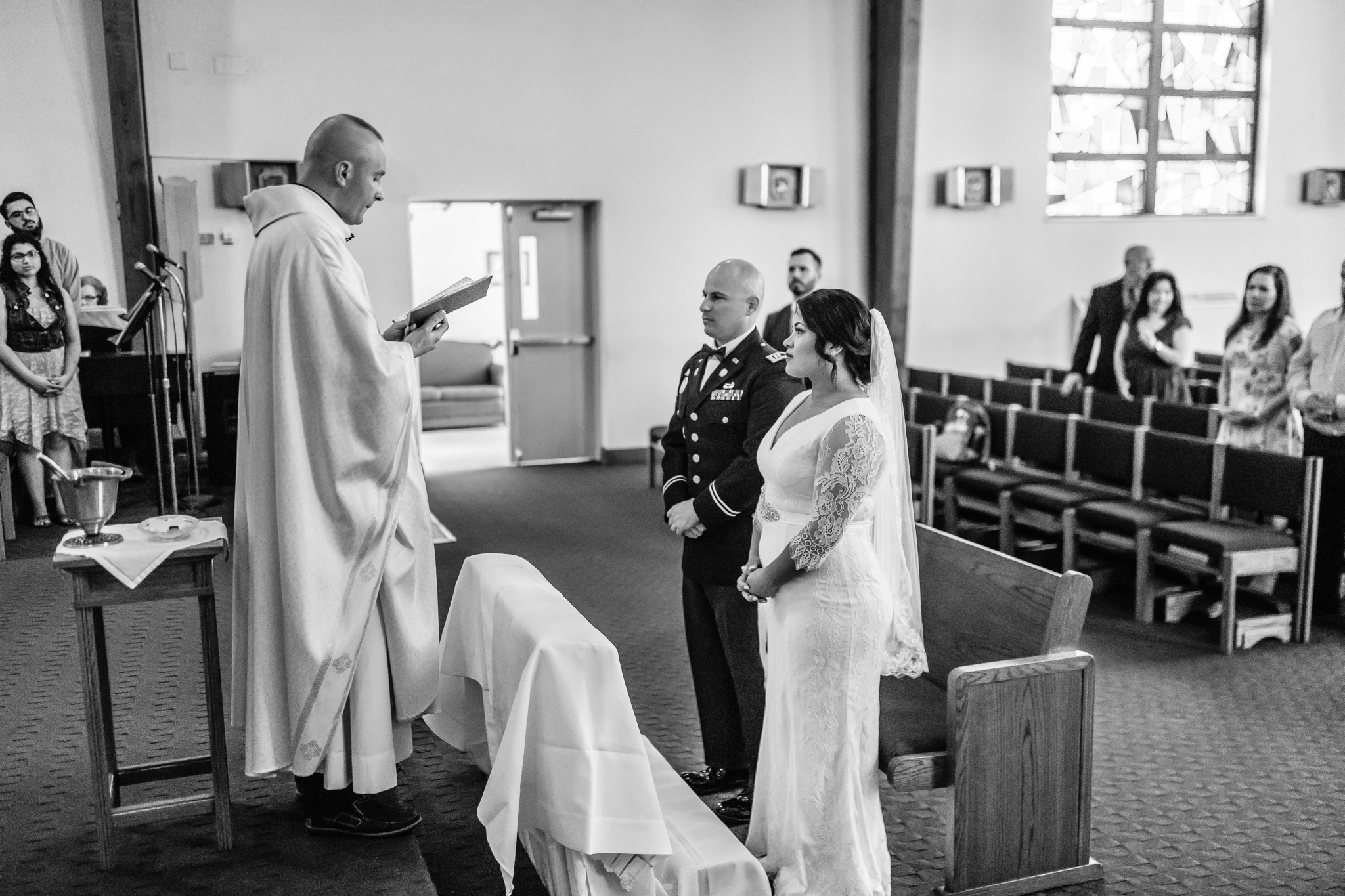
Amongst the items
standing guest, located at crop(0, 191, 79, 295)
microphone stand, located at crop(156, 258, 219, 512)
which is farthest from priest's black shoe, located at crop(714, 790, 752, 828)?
standing guest, located at crop(0, 191, 79, 295)

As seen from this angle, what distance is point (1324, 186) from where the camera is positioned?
10.9 m

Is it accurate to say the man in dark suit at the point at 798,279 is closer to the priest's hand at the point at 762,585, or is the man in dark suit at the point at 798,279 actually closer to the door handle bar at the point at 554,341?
the door handle bar at the point at 554,341

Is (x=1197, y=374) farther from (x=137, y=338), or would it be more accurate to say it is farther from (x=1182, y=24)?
(x=137, y=338)

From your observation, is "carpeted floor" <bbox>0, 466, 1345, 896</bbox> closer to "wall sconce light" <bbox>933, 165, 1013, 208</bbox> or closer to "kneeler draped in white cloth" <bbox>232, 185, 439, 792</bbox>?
"kneeler draped in white cloth" <bbox>232, 185, 439, 792</bbox>

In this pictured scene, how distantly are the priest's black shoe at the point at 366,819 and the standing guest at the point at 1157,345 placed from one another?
5236 mm

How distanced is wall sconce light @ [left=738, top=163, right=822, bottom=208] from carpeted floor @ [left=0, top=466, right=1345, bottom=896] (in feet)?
15.3

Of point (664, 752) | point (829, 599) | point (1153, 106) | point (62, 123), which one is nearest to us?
point (829, 599)

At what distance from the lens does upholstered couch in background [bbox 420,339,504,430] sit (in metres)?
11.6

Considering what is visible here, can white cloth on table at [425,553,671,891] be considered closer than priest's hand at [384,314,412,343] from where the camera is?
Yes

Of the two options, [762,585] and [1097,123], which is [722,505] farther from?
[1097,123]

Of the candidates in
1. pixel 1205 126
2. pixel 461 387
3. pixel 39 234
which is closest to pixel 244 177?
pixel 39 234

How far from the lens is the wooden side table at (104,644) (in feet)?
7.95

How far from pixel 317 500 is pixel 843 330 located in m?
1.20

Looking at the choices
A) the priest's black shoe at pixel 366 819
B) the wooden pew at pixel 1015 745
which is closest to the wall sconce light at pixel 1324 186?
the wooden pew at pixel 1015 745
